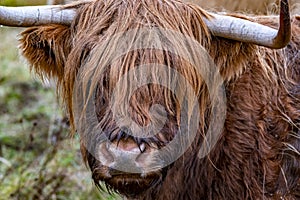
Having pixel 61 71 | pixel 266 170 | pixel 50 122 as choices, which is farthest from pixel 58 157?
pixel 266 170

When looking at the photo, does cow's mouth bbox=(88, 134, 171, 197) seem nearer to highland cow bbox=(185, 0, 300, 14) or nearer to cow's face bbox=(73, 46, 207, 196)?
cow's face bbox=(73, 46, 207, 196)

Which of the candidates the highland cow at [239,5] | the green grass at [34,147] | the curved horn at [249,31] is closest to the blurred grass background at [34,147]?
the green grass at [34,147]

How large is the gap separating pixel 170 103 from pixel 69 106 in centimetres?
70

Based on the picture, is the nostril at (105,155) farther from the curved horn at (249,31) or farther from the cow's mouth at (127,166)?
the curved horn at (249,31)

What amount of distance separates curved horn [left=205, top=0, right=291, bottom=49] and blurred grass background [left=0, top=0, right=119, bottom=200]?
1385 mm

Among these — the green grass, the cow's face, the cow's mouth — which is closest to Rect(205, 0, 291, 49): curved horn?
the cow's face

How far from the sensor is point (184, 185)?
4.63m

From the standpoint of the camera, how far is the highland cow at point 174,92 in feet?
13.6

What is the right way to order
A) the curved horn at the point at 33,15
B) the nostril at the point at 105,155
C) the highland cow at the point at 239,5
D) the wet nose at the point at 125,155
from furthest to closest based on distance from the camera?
the highland cow at the point at 239,5, the curved horn at the point at 33,15, the nostril at the point at 105,155, the wet nose at the point at 125,155

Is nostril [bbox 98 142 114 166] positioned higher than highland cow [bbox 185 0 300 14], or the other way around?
nostril [bbox 98 142 114 166]

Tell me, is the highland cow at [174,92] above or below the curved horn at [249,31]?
below

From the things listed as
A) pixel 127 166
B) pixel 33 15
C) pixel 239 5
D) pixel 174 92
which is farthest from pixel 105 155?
pixel 239 5

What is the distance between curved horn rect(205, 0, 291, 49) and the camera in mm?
3994

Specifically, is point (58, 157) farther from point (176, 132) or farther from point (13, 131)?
point (176, 132)
